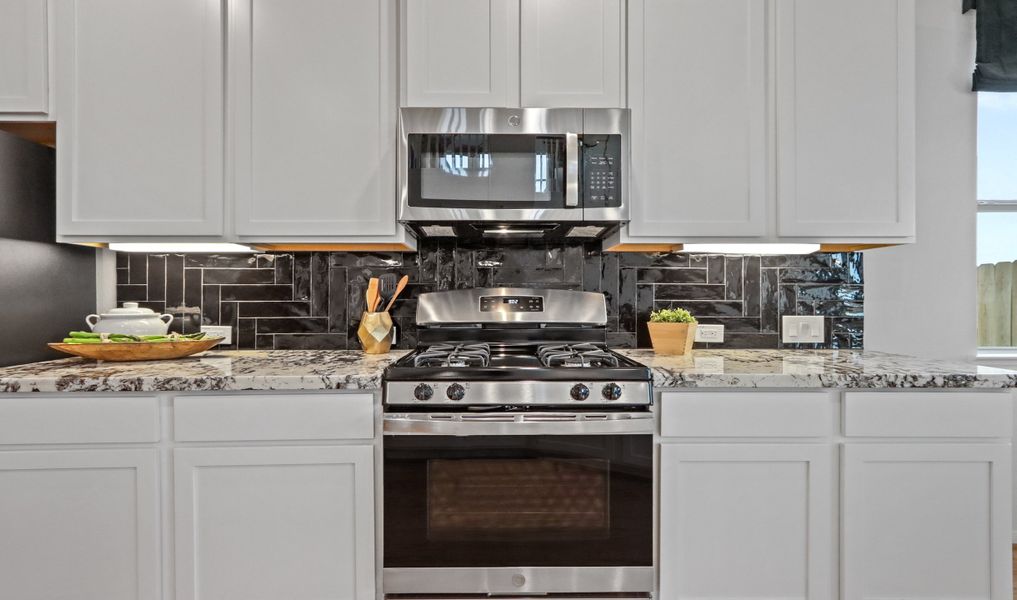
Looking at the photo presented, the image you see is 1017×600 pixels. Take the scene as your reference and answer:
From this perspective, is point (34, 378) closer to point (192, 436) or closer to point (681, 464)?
point (192, 436)

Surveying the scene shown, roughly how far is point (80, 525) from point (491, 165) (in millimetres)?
1670

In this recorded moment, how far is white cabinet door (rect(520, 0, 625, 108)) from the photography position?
6.38 ft

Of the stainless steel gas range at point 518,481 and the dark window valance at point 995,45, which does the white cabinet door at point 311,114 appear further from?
the dark window valance at point 995,45

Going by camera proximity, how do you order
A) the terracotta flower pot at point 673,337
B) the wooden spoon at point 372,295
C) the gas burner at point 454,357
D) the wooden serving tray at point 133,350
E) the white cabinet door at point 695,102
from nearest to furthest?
1. the gas burner at point 454,357
2. the wooden serving tray at point 133,350
3. the white cabinet door at point 695,102
4. the terracotta flower pot at point 673,337
5. the wooden spoon at point 372,295

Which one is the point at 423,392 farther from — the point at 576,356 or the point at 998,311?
the point at 998,311

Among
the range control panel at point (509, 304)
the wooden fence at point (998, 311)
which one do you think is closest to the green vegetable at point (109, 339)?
the range control panel at point (509, 304)

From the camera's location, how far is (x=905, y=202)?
6.44 feet

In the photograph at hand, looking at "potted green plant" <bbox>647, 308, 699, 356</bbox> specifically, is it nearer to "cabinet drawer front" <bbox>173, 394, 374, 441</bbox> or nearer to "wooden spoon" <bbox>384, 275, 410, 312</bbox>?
"wooden spoon" <bbox>384, 275, 410, 312</bbox>

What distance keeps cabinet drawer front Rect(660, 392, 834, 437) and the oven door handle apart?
164mm

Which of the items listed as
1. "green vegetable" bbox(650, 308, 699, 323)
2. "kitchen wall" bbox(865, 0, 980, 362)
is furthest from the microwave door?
"kitchen wall" bbox(865, 0, 980, 362)

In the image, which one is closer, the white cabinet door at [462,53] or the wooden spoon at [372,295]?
the white cabinet door at [462,53]

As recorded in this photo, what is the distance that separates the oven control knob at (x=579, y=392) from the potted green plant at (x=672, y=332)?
0.62 metres

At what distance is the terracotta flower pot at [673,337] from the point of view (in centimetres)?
209

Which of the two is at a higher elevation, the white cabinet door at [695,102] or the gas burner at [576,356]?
the white cabinet door at [695,102]
